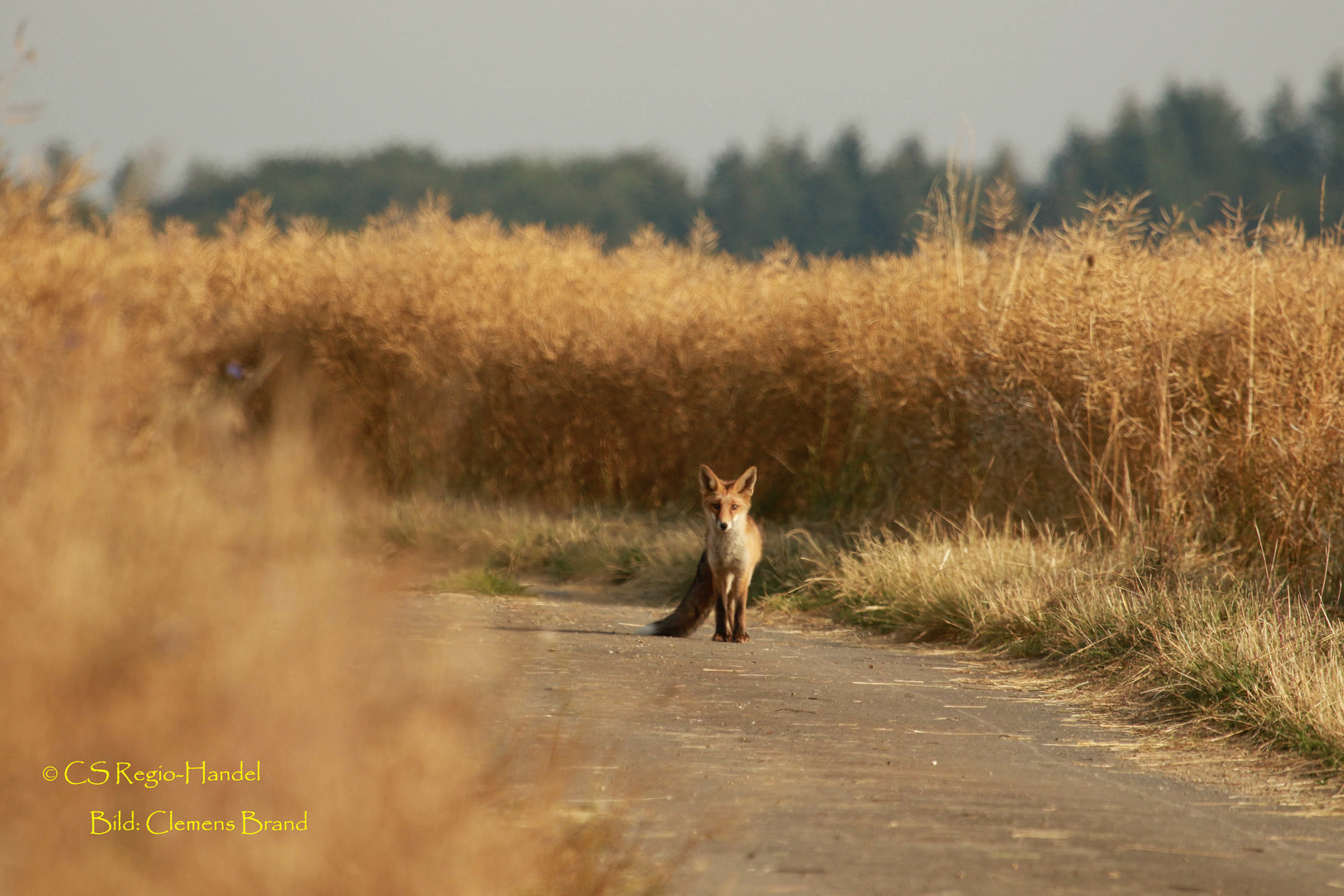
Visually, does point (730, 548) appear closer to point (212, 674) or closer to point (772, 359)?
point (772, 359)

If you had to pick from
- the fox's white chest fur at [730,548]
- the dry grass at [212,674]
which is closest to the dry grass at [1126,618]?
the fox's white chest fur at [730,548]

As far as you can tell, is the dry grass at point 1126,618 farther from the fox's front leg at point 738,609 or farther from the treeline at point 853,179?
the treeline at point 853,179

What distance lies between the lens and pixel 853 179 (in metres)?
60.4

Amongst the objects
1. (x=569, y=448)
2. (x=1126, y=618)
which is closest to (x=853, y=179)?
(x=569, y=448)

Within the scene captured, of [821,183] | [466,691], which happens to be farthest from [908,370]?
[821,183]

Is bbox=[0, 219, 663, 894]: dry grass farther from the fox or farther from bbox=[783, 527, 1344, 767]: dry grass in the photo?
the fox

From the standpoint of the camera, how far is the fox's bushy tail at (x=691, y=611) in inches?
345

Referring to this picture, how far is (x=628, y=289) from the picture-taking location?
15.9 meters

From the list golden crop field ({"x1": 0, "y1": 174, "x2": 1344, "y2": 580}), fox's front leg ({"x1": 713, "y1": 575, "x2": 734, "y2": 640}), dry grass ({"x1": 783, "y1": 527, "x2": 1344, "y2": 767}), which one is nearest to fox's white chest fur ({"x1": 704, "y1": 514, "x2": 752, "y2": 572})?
fox's front leg ({"x1": 713, "y1": 575, "x2": 734, "y2": 640})

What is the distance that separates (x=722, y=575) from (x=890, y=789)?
410 centimetres

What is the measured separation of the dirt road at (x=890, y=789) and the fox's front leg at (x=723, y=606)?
3.08 ft

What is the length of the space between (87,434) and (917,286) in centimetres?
1073

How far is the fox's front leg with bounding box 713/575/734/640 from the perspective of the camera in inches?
341

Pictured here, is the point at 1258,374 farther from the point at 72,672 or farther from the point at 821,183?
the point at 821,183
